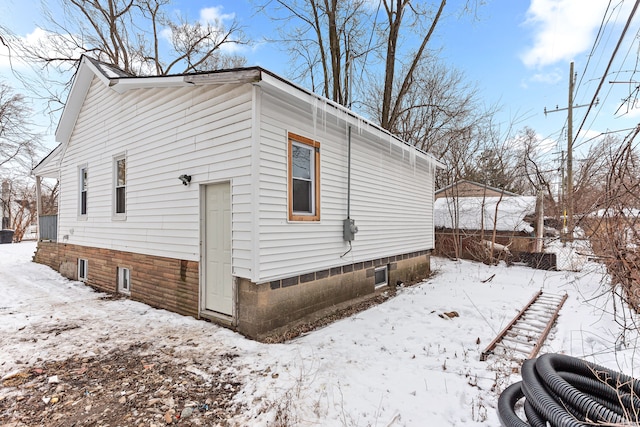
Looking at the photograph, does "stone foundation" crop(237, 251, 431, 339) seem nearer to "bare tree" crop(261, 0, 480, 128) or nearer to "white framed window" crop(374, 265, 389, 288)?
"white framed window" crop(374, 265, 389, 288)

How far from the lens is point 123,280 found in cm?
693

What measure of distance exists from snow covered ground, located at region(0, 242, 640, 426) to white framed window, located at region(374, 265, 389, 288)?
637mm

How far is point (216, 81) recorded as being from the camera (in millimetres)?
4363

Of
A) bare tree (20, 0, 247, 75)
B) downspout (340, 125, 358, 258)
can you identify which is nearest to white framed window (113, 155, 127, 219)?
downspout (340, 125, 358, 258)

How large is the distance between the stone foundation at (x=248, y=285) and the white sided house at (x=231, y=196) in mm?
27

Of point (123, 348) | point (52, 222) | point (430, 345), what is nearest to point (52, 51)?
point (52, 222)

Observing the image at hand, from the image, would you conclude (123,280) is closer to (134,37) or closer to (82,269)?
(82,269)

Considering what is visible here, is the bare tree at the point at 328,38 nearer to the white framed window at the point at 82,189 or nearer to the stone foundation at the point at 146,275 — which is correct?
the white framed window at the point at 82,189

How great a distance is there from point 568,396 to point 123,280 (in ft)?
25.8

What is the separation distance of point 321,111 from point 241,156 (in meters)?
1.76

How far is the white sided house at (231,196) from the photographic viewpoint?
4.46 m

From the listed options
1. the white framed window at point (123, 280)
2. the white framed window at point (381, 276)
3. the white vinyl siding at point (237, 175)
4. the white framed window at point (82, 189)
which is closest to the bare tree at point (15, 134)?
the white vinyl siding at point (237, 175)

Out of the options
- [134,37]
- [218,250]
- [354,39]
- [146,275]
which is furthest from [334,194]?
[134,37]

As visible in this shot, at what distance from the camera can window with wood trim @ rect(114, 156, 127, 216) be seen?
687cm
